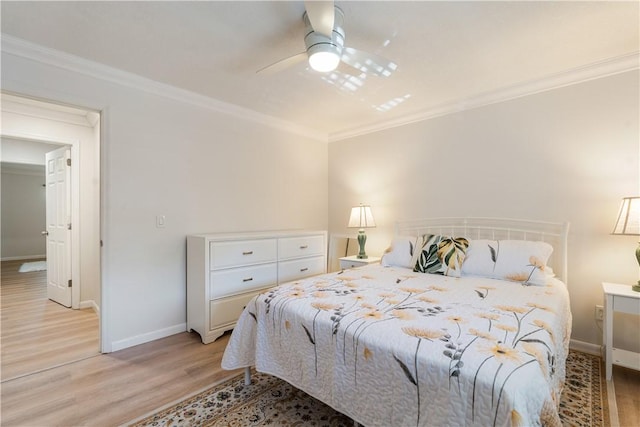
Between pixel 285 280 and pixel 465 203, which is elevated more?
pixel 465 203

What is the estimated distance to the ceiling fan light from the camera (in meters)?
1.78

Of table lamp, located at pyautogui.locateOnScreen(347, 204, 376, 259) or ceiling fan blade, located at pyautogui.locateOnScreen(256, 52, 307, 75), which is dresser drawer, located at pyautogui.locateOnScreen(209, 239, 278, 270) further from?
ceiling fan blade, located at pyautogui.locateOnScreen(256, 52, 307, 75)

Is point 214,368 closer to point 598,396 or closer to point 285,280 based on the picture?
point 285,280

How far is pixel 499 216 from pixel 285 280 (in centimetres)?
231

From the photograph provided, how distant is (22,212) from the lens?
25.2ft

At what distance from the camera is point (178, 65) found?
2396mm

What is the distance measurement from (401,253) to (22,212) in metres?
9.87

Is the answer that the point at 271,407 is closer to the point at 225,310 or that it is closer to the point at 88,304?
the point at 225,310

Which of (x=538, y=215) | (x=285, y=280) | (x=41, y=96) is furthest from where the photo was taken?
(x=285, y=280)

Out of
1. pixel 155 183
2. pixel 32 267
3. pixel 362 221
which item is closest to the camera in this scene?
pixel 155 183

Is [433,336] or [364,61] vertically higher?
[364,61]

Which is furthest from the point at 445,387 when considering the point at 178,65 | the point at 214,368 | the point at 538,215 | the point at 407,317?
the point at 178,65

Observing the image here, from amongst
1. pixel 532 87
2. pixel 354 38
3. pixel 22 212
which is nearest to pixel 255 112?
pixel 354 38

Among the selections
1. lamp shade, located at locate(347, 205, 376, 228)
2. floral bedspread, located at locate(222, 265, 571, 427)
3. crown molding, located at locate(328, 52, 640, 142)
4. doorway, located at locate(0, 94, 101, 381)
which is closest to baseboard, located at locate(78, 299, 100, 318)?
doorway, located at locate(0, 94, 101, 381)
